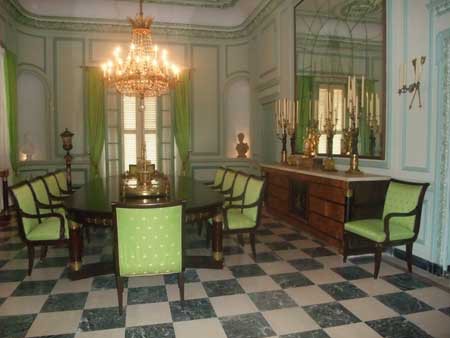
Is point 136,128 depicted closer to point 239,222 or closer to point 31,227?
point 31,227

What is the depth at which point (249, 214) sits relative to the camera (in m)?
3.63

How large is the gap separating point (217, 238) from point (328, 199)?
1.34m

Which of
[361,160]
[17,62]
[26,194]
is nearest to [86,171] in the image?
[17,62]

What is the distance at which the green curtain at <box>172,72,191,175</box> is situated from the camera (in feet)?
23.2

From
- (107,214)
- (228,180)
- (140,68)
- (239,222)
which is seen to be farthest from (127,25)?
(107,214)

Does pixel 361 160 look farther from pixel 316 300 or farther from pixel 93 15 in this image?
pixel 93 15

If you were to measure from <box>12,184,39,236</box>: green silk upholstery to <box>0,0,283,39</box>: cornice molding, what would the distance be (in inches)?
153

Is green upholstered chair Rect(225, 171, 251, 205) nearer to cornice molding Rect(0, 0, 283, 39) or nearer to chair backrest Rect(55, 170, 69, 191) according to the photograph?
chair backrest Rect(55, 170, 69, 191)

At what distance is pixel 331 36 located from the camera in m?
4.54

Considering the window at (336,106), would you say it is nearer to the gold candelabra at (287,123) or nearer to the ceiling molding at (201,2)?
the gold candelabra at (287,123)

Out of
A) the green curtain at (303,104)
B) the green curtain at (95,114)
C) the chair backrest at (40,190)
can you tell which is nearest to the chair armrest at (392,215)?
the green curtain at (303,104)

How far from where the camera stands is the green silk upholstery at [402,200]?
315 centimetres

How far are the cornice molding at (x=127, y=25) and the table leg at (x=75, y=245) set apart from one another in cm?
450

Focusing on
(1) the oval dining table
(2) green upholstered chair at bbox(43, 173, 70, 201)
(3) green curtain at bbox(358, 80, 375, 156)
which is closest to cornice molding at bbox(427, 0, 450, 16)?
(3) green curtain at bbox(358, 80, 375, 156)
